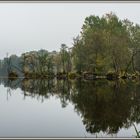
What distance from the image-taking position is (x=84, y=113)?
62.4 ft

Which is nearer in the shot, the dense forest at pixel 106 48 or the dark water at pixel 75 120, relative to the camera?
the dark water at pixel 75 120

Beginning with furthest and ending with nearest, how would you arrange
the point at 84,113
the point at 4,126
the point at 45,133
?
the point at 84,113, the point at 4,126, the point at 45,133

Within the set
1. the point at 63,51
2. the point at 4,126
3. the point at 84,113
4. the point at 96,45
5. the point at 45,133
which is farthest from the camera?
the point at 63,51

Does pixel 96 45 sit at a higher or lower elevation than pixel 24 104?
higher

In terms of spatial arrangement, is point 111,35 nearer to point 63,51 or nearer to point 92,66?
point 92,66

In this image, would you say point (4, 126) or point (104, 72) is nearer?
point (4, 126)

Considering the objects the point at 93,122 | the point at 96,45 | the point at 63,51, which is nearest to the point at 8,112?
the point at 93,122

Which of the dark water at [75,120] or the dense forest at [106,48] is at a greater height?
the dense forest at [106,48]

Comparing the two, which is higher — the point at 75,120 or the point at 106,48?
the point at 106,48

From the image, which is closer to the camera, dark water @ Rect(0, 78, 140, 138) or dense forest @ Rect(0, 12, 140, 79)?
dark water @ Rect(0, 78, 140, 138)

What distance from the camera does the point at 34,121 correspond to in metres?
16.8

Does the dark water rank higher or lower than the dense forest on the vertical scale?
lower

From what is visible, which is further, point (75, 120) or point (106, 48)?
point (106, 48)

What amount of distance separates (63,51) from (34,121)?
270 ft
